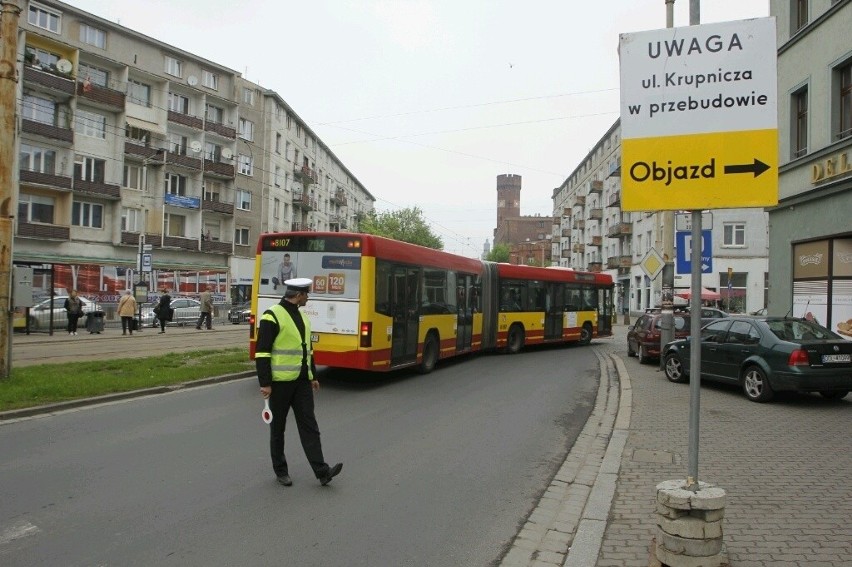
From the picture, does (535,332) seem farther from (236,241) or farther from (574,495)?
(236,241)

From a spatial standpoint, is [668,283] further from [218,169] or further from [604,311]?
[218,169]

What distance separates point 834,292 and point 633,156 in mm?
14591

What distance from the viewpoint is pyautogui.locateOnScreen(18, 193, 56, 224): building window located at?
38219 millimetres

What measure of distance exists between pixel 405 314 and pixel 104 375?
5672 mm

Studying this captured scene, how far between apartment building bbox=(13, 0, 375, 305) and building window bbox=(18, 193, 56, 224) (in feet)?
0.22

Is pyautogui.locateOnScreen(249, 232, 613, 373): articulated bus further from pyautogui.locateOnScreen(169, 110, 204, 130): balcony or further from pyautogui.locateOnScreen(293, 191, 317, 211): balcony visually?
pyautogui.locateOnScreen(293, 191, 317, 211): balcony

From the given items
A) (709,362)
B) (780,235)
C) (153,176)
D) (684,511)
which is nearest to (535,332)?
(780,235)

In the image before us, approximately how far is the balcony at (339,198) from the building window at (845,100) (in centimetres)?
6817

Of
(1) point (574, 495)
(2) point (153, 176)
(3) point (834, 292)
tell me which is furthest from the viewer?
(2) point (153, 176)

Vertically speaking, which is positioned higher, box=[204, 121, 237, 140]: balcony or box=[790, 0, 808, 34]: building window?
box=[204, 121, 237, 140]: balcony

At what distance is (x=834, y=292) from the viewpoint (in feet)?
53.4

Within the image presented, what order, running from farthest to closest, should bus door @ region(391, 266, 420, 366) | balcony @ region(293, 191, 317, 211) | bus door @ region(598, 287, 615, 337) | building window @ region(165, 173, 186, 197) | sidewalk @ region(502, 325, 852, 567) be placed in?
balcony @ region(293, 191, 317, 211)
building window @ region(165, 173, 186, 197)
bus door @ region(598, 287, 615, 337)
bus door @ region(391, 266, 420, 366)
sidewalk @ region(502, 325, 852, 567)

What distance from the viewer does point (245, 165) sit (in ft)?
177

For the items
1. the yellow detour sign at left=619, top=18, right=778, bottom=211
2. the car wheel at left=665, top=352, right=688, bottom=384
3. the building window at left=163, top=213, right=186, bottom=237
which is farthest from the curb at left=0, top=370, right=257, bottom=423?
the building window at left=163, top=213, right=186, bottom=237
